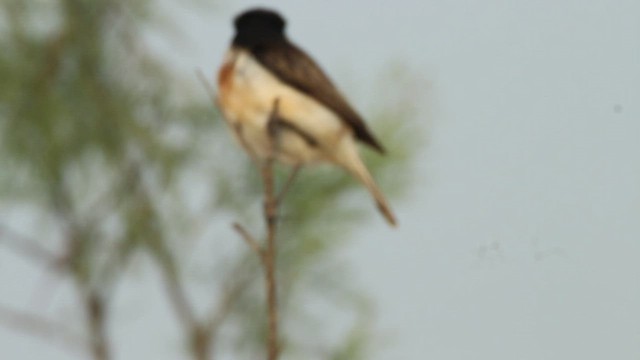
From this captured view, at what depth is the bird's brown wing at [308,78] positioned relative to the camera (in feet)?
7.37

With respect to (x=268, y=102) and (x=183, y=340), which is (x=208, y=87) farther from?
(x=183, y=340)

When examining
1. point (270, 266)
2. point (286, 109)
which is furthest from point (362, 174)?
point (270, 266)

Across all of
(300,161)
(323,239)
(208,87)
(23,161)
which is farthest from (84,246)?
(208,87)

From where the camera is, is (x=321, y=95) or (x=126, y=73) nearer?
(x=321, y=95)

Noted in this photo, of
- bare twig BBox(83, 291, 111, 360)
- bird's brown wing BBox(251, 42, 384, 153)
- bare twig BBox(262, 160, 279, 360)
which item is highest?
bird's brown wing BBox(251, 42, 384, 153)

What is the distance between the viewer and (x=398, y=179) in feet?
9.95

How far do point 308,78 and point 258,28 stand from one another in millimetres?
114

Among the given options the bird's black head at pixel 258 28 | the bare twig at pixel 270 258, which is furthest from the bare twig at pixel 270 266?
the bird's black head at pixel 258 28

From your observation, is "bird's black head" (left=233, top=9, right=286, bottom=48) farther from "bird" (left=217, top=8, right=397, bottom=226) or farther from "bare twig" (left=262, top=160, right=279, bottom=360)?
"bare twig" (left=262, top=160, right=279, bottom=360)

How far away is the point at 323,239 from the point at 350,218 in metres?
0.06

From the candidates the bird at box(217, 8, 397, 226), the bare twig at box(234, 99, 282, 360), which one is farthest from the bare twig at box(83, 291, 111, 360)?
the bare twig at box(234, 99, 282, 360)

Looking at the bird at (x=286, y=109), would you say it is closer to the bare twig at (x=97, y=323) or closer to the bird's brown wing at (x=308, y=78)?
the bird's brown wing at (x=308, y=78)

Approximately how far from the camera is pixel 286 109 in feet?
7.34

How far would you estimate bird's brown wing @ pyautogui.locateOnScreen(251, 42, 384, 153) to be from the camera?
2246 mm
